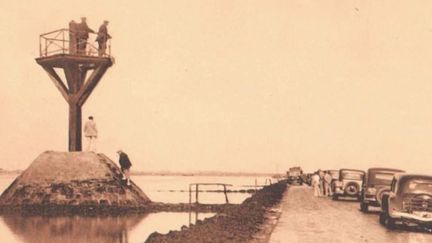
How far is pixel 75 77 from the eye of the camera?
132 ft

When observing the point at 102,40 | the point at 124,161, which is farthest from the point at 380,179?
the point at 102,40

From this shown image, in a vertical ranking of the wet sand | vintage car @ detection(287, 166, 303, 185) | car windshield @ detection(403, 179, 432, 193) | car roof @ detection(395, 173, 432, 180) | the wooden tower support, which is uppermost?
the wooden tower support

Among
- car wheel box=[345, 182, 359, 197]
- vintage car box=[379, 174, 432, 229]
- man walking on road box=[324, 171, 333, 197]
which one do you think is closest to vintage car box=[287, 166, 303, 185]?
man walking on road box=[324, 171, 333, 197]

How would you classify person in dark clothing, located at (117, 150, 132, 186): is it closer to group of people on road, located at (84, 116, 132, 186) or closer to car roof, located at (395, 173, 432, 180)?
group of people on road, located at (84, 116, 132, 186)

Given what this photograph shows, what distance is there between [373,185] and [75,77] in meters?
19.6

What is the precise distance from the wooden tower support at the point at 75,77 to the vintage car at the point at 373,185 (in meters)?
17.5

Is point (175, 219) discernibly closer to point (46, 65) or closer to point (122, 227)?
point (122, 227)

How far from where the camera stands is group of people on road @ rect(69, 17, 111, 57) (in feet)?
127

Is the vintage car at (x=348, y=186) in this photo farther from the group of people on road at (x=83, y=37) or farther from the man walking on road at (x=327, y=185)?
the group of people on road at (x=83, y=37)

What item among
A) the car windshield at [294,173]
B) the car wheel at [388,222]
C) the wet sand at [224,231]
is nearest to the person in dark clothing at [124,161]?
A: the wet sand at [224,231]

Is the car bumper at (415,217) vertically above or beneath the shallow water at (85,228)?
above

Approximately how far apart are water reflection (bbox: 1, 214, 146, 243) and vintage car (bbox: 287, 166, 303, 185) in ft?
168

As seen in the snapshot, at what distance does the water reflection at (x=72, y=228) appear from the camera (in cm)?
2977

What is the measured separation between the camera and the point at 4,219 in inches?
1465
